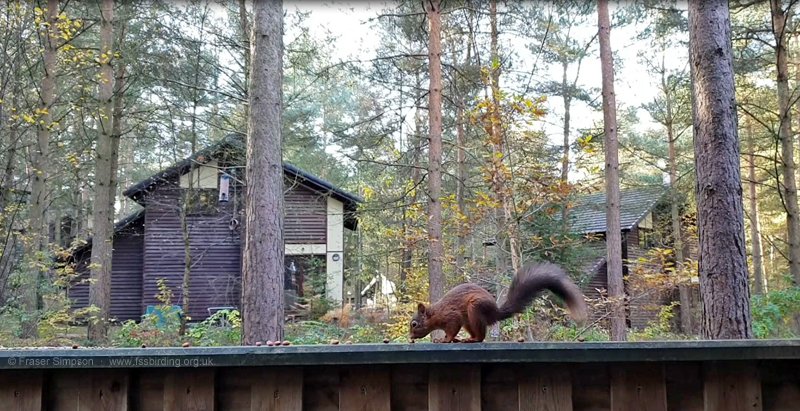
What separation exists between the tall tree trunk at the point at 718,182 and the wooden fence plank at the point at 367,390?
10.9 ft

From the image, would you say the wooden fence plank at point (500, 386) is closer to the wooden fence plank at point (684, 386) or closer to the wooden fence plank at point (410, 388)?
the wooden fence plank at point (410, 388)

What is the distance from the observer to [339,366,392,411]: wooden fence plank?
1.58 m

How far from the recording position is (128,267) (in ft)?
57.3

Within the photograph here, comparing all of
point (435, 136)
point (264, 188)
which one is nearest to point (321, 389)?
point (264, 188)

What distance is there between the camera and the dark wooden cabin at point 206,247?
1653 cm

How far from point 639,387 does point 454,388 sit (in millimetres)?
544

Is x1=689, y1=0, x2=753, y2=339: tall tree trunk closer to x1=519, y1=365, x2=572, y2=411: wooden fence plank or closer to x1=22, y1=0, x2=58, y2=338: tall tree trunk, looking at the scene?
x1=519, y1=365, x2=572, y2=411: wooden fence plank

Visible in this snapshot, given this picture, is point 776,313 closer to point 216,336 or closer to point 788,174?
point 788,174

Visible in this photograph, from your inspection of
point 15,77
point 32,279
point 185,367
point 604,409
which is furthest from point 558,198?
point 15,77

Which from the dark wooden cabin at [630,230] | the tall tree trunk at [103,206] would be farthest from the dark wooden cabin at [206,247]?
the dark wooden cabin at [630,230]

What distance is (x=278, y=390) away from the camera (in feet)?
5.16

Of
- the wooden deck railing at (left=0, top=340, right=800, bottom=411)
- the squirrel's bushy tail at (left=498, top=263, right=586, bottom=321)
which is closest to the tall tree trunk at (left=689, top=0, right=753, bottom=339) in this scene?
the squirrel's bushy tail at (left=498, top=263, right=586, bottom=321)

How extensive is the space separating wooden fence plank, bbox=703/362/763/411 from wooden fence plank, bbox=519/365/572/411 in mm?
412

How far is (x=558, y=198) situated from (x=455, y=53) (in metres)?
9.02
